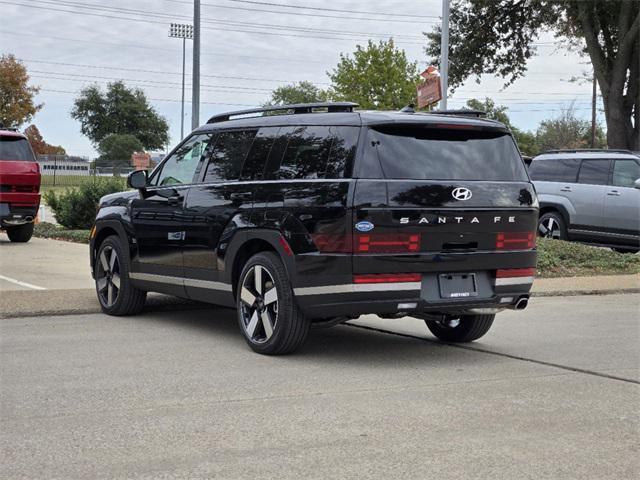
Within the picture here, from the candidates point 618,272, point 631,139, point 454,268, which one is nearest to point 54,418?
point 454,268

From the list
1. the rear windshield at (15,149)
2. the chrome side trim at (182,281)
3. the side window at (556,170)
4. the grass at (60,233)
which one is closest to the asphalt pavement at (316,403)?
the chrome side trim at (182,281)

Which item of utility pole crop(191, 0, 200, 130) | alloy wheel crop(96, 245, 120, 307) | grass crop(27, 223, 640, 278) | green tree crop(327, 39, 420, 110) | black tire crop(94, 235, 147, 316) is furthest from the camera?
green tree crop(327, 39, 420, 110)

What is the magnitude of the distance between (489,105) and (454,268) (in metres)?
91.5

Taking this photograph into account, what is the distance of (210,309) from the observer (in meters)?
10.1

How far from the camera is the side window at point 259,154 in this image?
7.91 meters

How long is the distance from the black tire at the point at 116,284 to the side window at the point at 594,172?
10.5 m

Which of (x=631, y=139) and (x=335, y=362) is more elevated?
(x=631, y=139)

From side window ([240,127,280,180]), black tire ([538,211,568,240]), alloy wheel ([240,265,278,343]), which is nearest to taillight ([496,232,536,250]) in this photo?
alloy wheel ([240,265,278,343])

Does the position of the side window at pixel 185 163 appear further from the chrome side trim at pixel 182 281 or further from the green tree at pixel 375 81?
the green tree at pixel 375 81

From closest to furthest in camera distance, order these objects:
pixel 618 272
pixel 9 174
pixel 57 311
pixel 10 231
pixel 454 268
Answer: pixel 454 268, pixel 57 311, pixel 618 272, pixel 9 174, pixel 10 231

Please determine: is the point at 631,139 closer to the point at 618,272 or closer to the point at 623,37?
the point at 623,37

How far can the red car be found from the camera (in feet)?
58.2

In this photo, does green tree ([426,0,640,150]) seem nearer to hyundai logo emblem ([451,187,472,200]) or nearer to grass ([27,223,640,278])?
grass ([27,223,640,278])

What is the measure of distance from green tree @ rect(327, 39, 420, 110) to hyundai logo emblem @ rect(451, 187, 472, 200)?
53.9 metres
